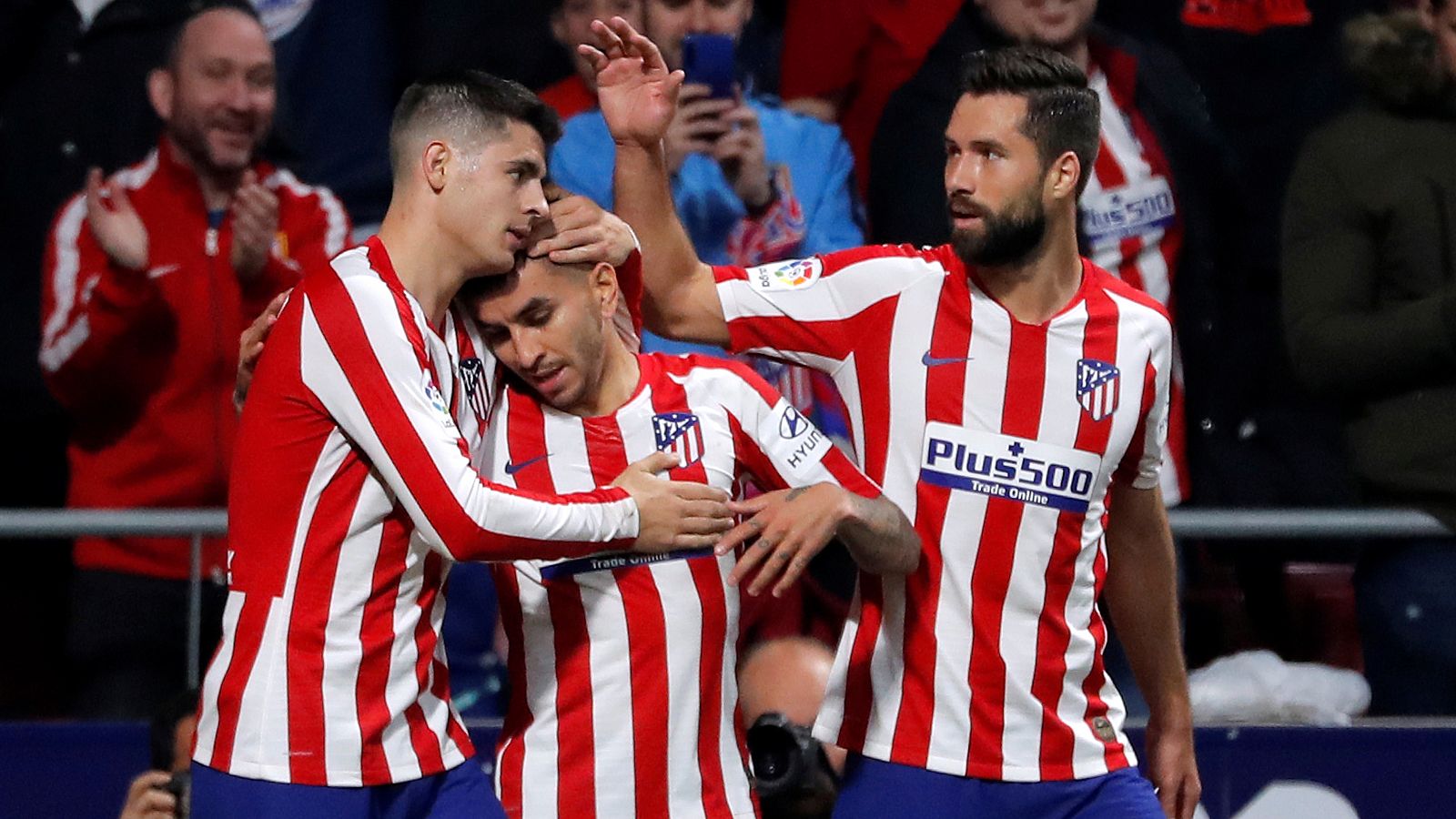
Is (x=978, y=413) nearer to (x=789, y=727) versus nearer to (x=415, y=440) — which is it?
(x=789, y=727)

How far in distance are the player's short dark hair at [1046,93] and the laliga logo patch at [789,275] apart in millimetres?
371

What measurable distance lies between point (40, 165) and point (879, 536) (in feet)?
8.70

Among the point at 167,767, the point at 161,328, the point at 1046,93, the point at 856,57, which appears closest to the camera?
the point at 1046,93

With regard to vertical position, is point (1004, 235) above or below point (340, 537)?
above

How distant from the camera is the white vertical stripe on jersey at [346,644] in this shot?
2.81 metres

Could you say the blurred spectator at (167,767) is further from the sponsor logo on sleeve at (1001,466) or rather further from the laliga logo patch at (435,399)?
the sponsor logo on sleeve at (1001,466)

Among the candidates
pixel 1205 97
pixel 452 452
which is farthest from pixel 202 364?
pixel 1205 97

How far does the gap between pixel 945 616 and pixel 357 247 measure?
3.43 ft

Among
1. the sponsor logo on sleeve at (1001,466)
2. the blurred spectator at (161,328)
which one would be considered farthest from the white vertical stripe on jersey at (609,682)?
the blurred spectator at (161,328)

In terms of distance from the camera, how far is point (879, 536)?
2988mm

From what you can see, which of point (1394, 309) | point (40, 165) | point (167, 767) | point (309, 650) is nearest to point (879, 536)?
point (309, 650)

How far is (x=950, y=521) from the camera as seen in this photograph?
312 cm

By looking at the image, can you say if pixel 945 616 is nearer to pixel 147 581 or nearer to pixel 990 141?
pixel 990 141

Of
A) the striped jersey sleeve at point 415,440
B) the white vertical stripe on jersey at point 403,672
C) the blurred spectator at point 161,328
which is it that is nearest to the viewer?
the striped jersey sleeve at point 415,440
